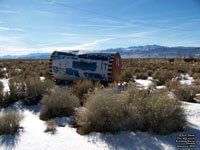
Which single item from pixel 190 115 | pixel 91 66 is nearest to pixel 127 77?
pixel 91 66

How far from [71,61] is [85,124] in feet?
20.5

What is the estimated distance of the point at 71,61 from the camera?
10219 millimetres

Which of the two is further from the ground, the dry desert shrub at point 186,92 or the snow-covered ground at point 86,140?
the dry desert shrub at point 186,92

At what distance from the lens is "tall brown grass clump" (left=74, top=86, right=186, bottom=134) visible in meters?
4.14

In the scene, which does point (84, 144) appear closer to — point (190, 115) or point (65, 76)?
point (190, 115)

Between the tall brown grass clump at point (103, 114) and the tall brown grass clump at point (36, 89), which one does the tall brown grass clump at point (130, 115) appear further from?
the tall brown grass clump at point (36, 89)

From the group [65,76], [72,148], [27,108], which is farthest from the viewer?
[65,76]

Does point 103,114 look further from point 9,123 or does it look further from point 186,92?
point 186,92

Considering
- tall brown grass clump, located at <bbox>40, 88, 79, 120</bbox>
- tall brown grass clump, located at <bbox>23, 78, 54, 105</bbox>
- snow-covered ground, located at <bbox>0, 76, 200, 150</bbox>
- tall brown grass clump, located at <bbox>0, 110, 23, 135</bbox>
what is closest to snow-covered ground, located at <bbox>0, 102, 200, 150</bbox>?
snow-covered ground, located at <bbox>0, 76, 200, 150</bbox>

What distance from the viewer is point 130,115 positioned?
4.41 metres

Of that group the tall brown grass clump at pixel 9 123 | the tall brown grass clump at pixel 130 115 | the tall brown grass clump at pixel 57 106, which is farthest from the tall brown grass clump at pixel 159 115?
the tall brown grass clump at pixel 9 123

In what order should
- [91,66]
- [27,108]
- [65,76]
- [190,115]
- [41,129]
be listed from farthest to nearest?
1. [65,76]
2. [91,66]
3. [27,108]
4. [190,115]
5. [41,129]

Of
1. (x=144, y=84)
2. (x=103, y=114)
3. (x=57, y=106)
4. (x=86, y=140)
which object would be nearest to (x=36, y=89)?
(x=57, y=106)

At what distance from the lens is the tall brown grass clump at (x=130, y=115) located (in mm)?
4141
